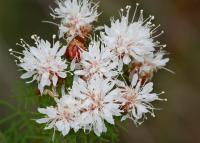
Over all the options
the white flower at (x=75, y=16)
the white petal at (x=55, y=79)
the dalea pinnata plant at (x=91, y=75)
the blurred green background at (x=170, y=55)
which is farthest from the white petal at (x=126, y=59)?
the blurred green background at (x=170, y=55)

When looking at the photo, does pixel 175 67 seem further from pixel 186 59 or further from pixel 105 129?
pixel 105 129

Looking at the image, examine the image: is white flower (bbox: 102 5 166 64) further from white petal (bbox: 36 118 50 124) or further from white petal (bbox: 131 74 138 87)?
white petal (bbox: 36 118 50 124)

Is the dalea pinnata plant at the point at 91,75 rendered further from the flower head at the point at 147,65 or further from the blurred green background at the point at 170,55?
the blurred green background at the point at 170,55

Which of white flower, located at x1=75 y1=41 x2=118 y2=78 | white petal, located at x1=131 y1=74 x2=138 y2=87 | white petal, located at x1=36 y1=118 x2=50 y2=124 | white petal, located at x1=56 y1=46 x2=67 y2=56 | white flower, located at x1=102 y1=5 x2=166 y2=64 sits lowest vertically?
white petal, located at x1=36 y1=118 x2=50 y2=124

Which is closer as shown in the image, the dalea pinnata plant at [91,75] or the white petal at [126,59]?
the dalea pinnata plant at [91,75]

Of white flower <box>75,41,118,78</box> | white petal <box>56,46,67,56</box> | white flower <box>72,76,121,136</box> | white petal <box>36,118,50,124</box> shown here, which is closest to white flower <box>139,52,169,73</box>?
white flower <box>75,41,118,78</box>

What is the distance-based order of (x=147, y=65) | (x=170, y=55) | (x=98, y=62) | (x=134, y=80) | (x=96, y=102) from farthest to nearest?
(x=170, y=55), (x=147, y=65), (x=134, y=80), (x=98, y=62), (x=96, y=102)

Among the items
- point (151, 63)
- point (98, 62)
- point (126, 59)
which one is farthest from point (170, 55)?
point (98, 62)

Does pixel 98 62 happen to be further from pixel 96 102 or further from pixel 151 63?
pixel 151 63
